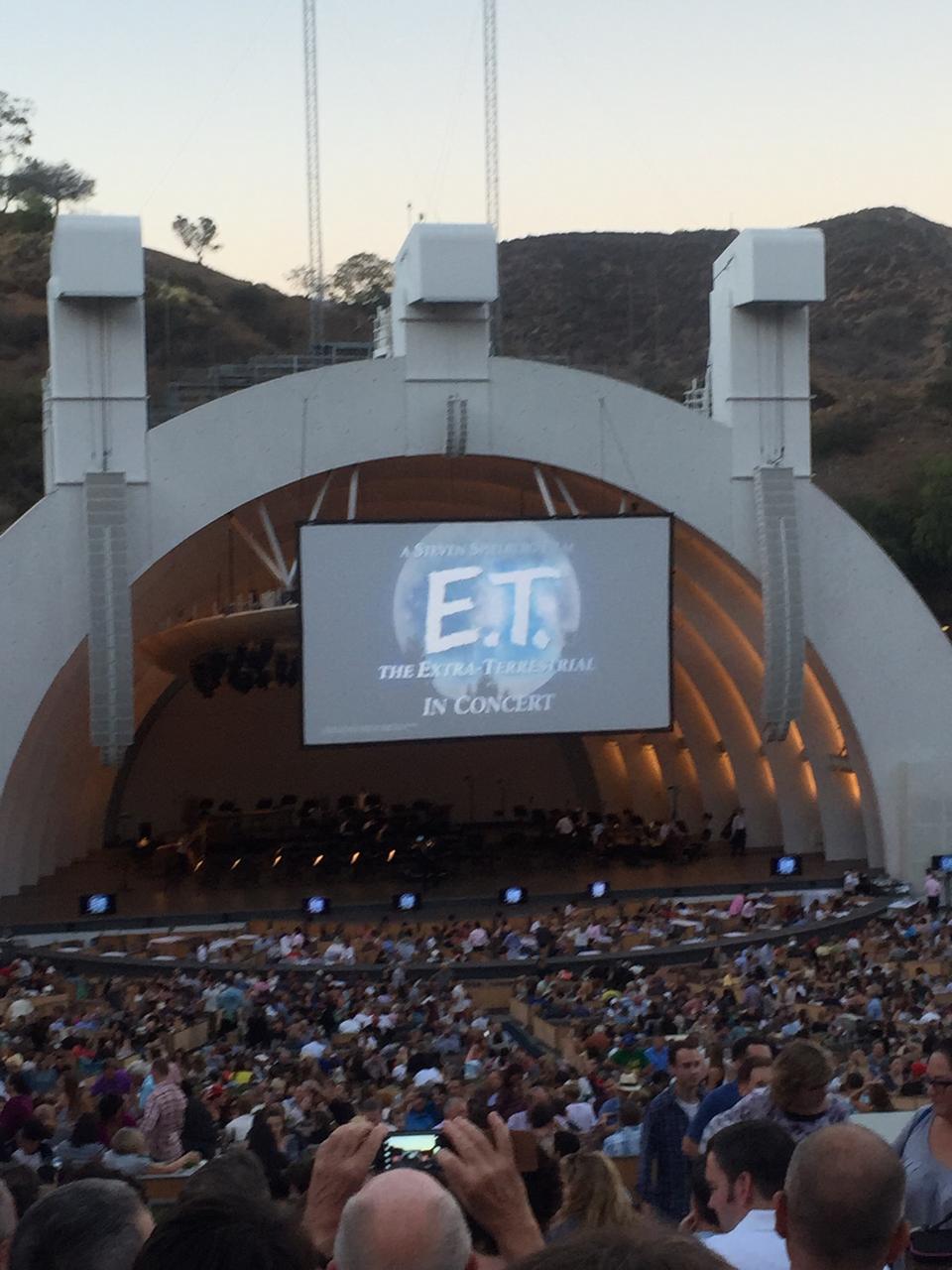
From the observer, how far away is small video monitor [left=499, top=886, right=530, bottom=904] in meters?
24.4

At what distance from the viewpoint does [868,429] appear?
222 ft

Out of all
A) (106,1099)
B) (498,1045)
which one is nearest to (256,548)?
(498,1045)

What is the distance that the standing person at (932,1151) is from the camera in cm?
473

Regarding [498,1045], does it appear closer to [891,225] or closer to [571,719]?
[571,719]

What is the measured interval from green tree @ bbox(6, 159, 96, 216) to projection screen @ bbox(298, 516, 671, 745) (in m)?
62.5

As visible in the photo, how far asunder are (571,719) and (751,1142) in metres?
18.4

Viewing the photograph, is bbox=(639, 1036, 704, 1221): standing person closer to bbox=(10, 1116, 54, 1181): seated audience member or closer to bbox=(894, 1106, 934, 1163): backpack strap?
bbox=(894, 1106, 934, 1163): backpack strap

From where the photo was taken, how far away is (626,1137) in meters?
9.52

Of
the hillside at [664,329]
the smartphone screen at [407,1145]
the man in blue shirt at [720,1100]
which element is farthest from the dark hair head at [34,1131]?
the hillside at [664,329]

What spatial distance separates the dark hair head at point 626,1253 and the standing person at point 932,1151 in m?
2.70

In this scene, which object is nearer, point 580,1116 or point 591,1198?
point 591,1198

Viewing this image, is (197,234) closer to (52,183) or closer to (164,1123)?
(52,183)

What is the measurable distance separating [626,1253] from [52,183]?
85679 mm

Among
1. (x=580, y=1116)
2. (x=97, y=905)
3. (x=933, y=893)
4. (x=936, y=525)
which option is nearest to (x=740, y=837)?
(x=933, y=893)
